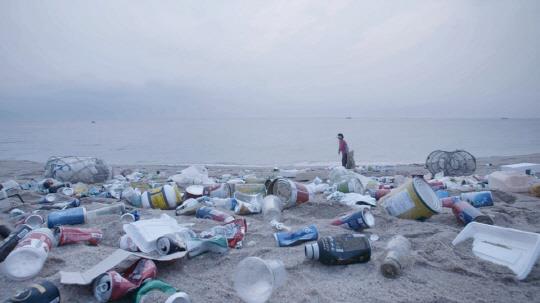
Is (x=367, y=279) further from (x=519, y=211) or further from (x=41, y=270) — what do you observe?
(x=519, y=211)

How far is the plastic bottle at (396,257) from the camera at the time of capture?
2.00 meters

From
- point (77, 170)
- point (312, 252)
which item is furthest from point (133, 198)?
point (77, 170)

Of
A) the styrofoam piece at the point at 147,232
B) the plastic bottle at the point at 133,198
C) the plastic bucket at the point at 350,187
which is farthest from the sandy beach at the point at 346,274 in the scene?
the plastic bucket at the point at 350,187

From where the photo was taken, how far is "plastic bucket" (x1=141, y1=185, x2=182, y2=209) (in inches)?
156

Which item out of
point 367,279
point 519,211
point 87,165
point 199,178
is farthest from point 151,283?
point 87,165

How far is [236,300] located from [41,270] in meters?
1.26

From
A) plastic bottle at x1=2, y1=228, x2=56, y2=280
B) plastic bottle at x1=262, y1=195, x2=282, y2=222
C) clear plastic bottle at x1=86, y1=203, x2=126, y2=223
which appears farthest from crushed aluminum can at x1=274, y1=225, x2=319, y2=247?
clear plastic bottle at x1=86, y1=203, x2=126, y2=223

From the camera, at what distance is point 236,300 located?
1.80m

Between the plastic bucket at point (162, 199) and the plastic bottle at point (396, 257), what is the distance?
2.63 meters

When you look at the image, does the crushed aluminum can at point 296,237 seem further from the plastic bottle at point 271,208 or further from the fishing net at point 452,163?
the fishing net at point 452,163

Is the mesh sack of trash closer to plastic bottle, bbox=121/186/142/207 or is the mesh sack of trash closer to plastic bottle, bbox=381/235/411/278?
plastic bottle, bbox=121/186/142/207

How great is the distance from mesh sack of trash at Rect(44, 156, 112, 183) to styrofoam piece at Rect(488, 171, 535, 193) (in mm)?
7530

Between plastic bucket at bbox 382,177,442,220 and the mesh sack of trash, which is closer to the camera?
plastic bucket at bbox 382,177,442,220

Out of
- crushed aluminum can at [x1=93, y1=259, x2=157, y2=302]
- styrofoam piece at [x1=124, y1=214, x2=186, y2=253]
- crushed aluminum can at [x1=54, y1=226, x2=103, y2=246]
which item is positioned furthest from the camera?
crushed aluminum can at [x1=54, y1=226, x2=103, y2=246]
